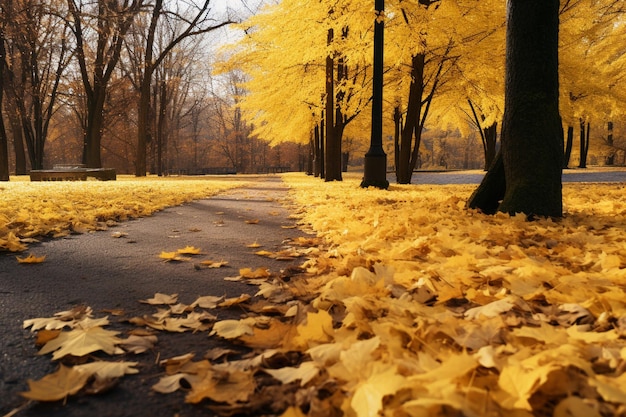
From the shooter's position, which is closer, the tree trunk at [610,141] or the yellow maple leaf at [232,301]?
the yellow maple leaf at [232,301]

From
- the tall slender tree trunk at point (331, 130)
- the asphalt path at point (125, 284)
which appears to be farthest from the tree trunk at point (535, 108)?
the tall slender tree trunk at point (331, 130)

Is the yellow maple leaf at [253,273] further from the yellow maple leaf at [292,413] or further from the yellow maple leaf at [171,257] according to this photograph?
the yellow maple leaf at [292,413]

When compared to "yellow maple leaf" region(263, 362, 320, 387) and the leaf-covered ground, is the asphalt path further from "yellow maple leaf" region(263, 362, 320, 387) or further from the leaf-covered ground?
"yellow maple leaf" region(263, 362, 320, 387)

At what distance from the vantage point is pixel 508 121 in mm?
4574

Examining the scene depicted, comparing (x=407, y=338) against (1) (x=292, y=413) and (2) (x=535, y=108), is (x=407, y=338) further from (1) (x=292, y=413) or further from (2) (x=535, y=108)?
(2) (x=535, y=108)

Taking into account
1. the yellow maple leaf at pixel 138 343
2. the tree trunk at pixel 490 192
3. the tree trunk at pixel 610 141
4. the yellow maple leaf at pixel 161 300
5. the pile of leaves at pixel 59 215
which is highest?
the tree trunk at pixel 610 141

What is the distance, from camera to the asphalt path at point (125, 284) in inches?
49.4

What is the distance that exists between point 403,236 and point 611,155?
134 ft

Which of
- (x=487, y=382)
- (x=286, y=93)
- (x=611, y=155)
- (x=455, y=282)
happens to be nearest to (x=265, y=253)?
(x=455, y=282)

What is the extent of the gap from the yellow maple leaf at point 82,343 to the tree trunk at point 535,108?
4.22 meters

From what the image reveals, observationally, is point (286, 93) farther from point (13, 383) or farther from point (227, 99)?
point (227, 99)

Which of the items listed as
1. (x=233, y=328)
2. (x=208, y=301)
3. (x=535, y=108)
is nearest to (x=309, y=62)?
(x=535, y=108)

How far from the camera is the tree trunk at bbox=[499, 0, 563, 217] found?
170 inches

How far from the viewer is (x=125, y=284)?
2.48m
